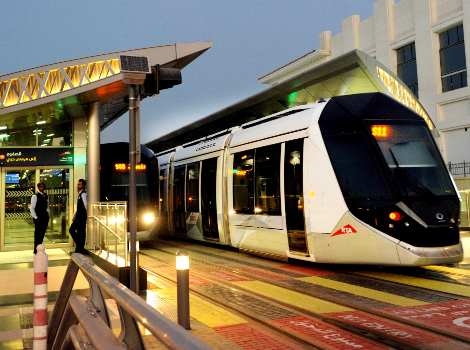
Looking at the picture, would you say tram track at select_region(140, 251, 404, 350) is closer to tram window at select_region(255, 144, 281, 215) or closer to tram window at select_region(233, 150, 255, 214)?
tram window at select_region(255, 144, 281, 215)

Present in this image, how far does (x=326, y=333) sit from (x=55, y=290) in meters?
4.58

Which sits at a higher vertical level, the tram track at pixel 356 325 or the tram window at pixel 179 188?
the tram window at pixel 179 188

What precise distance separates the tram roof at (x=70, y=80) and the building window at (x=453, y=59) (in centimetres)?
2053

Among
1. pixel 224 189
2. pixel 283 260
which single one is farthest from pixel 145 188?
pixel 283 260

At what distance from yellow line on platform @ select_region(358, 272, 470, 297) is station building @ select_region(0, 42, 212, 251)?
23.1 ft

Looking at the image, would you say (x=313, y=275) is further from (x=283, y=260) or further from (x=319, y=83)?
(x=319, y=83)

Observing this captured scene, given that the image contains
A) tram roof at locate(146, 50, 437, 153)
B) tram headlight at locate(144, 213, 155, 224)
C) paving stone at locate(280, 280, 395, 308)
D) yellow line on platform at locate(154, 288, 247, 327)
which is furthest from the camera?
tram roof at locate(146, 50, 437, 153)

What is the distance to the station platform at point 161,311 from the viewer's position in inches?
199

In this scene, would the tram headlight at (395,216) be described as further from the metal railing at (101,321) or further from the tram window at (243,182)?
the metal railing at (101,321)

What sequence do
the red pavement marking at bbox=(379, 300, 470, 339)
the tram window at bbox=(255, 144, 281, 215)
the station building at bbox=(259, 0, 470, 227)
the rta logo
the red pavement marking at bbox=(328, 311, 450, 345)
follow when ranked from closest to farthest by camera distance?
1. the red pavement marking at bbox=(328, 311, 450, 345)
2. the red pavement marking at bbox=(379, 300, 470, 339)
3. the rta logo
4. the tram window at bbox=(255, 144, 281, 215)
5. the station building at bbox=(259, 0, 470, 227)

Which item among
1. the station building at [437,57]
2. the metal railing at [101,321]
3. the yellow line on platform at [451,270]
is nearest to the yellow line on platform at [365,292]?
the yellow line on platform at [451,270]

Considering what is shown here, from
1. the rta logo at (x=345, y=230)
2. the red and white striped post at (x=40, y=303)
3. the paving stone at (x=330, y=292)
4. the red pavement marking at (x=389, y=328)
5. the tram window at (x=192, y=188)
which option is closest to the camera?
the red and white striped post at (x=40, y=303)

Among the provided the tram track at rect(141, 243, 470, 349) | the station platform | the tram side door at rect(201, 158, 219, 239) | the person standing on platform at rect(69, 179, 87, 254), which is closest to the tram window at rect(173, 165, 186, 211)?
the tram side door at rect(201, 158, 219, 239)

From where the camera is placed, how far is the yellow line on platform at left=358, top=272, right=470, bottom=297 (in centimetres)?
765
